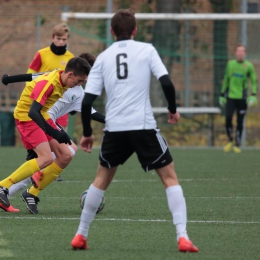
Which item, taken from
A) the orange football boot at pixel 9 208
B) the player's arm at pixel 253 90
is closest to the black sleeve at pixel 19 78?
the orange football boot at pixel 9 208

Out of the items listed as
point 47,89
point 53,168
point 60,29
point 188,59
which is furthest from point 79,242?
point 188,59

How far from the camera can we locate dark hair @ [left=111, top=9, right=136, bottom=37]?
19.9ft

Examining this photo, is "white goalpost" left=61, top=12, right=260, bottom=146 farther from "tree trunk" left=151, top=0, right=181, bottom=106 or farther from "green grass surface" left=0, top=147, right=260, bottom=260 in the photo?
"green grass surface" left=0, top=147, right=260, bottom=260

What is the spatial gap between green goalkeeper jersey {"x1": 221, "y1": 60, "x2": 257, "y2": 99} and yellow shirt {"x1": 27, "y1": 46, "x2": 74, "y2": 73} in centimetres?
661

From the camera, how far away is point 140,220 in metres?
7.77

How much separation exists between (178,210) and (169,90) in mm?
840

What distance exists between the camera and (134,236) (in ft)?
22.3

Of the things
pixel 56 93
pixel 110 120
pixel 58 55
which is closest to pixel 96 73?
pixel 110 120

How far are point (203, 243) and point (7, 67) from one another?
16.4 meters

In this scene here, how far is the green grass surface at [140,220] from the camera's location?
6.12 metres

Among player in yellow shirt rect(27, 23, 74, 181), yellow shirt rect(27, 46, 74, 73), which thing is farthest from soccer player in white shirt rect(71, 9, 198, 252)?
yellow shirt rect(27, 46, 74, 73)

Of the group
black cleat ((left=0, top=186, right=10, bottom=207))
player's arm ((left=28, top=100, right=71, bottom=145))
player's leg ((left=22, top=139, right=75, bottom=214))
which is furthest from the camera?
player's leg ((left=22, top=139, right=75, bottom=214))

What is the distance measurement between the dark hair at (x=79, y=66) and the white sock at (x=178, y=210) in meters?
1.69

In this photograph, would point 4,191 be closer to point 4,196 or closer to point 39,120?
point 4,196
